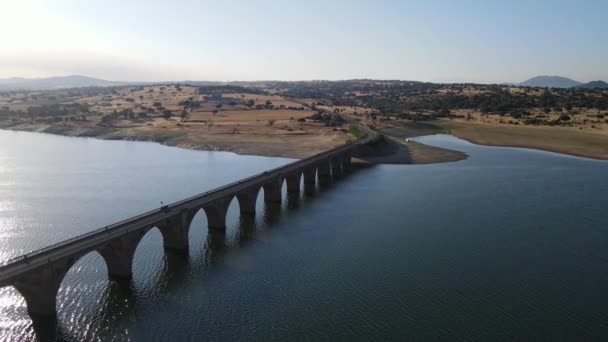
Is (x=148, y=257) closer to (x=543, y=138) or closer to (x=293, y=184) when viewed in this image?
(x=293, y=184)

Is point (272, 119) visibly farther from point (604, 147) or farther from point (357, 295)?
point (357, 295)

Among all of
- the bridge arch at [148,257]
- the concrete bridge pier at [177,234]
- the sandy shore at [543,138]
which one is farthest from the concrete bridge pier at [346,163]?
the concrete bridge pier at [177,234]

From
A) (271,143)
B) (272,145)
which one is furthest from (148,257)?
(271,143)

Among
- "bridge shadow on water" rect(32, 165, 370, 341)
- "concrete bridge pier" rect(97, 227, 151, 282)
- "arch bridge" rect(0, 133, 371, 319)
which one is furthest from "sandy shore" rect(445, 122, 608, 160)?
"concrete bridge pier" rect(97, 227, 151, 282)

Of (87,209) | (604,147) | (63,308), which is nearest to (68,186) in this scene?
(87,209)

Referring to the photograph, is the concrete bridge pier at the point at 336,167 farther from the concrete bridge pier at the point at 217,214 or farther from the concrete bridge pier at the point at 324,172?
the concrete bridge pier at the point at 217,214
